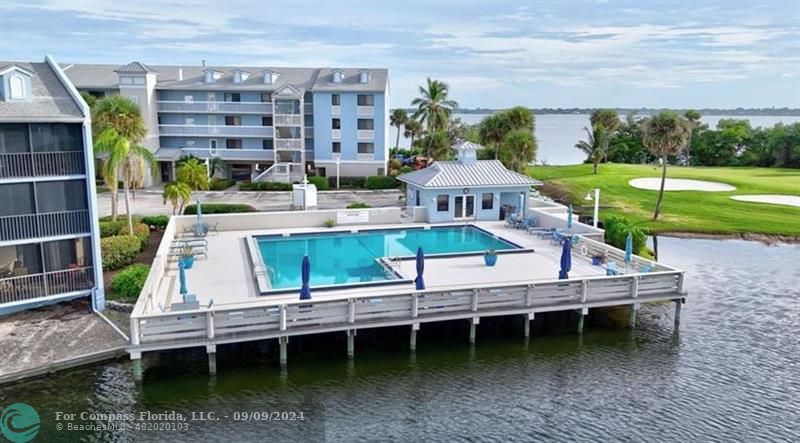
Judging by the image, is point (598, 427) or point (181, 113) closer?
point (598, 427)

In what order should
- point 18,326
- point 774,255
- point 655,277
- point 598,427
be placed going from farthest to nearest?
1. point 774,255
2. point 655,277
3. point 18,326
4. point 598,427

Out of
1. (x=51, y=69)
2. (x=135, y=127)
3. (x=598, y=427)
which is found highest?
(x=51, y=69)

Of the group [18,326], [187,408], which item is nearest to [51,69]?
[18,326]

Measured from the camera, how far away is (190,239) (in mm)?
28453

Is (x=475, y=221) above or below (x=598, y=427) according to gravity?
above

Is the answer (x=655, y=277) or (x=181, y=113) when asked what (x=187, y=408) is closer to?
(x=655, y=277)

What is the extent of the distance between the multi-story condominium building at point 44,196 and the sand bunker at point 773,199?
43728 mm

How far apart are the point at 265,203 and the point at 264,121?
13.7 m

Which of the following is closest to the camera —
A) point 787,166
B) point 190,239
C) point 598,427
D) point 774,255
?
point 598,427

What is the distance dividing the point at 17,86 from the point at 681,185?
49.0 meters

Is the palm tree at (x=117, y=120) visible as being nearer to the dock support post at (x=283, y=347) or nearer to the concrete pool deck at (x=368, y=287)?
the concrete pool deck at (x=368, y=287)

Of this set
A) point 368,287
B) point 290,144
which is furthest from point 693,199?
point 368,287

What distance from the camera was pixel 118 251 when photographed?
25.1 m

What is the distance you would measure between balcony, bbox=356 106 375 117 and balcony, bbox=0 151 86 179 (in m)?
34.5
